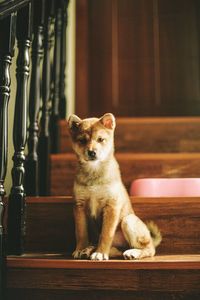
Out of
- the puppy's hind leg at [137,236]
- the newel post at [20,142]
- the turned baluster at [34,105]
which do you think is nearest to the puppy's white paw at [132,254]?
the puppy's hind leg at [137,236]

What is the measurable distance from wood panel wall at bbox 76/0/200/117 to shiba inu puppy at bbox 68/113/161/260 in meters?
1.90

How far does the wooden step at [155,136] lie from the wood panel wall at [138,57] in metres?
0.99

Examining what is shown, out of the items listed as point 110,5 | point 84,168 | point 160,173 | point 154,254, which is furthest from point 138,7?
point 154,254

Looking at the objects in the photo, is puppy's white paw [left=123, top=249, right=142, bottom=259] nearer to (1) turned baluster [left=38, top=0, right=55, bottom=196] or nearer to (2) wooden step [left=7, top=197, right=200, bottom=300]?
(2) wooden step [left=7, top=197, right=200, bottom=300]

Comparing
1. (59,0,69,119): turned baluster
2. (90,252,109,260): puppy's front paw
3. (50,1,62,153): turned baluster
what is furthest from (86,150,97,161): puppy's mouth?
(59,0,69,119): turned baluster

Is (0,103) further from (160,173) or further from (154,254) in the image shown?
(160,173)

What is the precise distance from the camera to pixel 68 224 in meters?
1.77

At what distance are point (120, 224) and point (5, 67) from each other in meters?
0.77

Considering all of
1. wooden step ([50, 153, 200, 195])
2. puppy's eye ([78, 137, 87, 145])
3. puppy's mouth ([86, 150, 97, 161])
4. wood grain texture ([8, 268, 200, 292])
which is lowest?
wood grain texture ([8, 268, 200, 292])

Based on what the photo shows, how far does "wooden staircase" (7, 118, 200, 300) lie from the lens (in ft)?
4.48

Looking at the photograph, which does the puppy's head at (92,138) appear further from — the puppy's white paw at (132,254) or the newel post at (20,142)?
the puppy's white paw at (132,254)

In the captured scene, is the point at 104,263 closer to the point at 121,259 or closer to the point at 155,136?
the point at 121,259

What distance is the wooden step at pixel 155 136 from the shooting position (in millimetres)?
2617

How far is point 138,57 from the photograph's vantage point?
3762 millimetres
